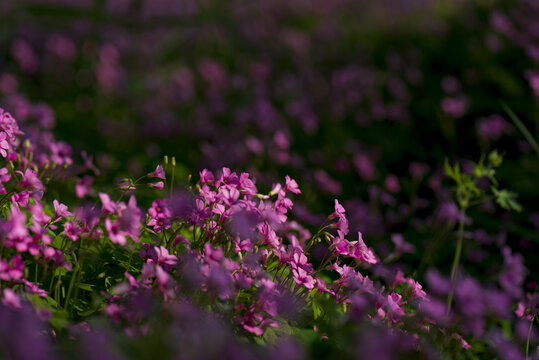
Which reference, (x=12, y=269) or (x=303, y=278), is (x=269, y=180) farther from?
(x=12, y=269)

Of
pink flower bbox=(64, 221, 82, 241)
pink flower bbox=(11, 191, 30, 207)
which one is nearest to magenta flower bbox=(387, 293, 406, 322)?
pink flower bbox=(64, 221, 82, 241)

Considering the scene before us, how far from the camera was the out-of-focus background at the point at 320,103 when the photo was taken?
5020 mm

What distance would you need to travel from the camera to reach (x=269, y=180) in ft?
16.7

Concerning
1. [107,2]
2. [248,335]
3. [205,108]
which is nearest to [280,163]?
[205,108]

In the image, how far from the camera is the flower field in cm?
190

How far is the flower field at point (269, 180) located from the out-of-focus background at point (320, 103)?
0.11ft

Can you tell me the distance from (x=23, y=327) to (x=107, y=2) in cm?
1191

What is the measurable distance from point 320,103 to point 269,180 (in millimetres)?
2066

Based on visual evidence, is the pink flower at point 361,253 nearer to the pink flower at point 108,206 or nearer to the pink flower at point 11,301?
the pink flower at point 108,206

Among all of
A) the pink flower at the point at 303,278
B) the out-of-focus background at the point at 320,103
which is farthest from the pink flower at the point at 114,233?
the out-of-focus background at the point at 320,103

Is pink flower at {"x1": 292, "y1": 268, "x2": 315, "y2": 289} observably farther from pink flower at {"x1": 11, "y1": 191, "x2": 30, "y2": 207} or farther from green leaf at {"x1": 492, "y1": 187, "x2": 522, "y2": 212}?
green leaf at {"x1": 492, "y1": 187, "x2": 522, "y2": 212}

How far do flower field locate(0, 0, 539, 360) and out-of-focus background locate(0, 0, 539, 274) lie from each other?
3 cm

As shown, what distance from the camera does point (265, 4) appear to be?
1163 cm

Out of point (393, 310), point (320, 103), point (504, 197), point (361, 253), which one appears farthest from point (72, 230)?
point (320, 103)
